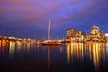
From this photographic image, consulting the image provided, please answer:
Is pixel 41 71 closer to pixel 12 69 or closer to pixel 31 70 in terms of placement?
pixel 31 70

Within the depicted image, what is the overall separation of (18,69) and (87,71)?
11820 millimetres

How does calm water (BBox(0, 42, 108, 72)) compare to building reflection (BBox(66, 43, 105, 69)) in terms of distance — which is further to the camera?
building reflection (BBox(66, 43, 105, 69))

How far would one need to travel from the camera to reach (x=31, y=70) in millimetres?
41438

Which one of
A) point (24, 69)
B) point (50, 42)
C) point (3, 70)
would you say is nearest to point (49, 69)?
point (24, 69)

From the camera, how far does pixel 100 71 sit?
1683 inches

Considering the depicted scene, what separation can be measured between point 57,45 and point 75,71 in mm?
103483

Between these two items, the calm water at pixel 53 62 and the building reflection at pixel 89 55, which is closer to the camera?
the calm water at pixel 53 62

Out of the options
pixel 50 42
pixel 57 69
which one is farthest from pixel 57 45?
pixel 57 69

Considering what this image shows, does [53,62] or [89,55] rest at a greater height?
[89,55]

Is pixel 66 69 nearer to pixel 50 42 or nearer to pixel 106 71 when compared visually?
pixel 106 71

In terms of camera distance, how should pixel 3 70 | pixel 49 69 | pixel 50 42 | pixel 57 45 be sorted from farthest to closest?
pixel 57 45 → pixel 50 42 → pixel 49 69 → pixel 3 70

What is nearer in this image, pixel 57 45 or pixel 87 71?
pixel 87 71

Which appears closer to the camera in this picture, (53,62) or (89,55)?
(53,62)

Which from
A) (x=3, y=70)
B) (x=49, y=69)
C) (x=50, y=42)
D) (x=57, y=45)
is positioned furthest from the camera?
(x=57, y=45)
